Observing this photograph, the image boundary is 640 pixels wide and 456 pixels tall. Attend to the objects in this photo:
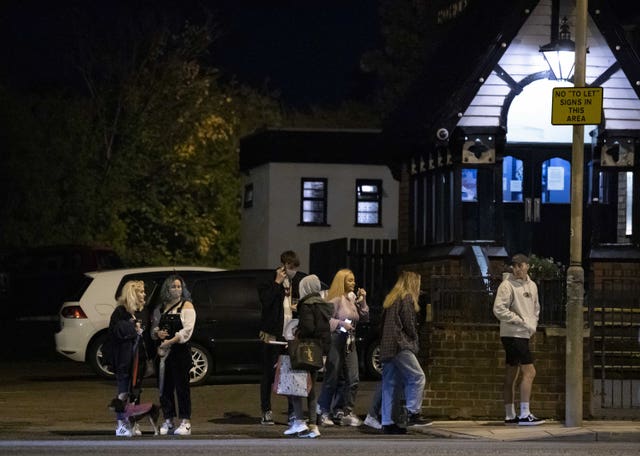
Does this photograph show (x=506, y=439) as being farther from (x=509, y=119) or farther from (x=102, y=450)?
(x=509, y=119)

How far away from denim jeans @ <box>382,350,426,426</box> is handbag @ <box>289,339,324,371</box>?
0.98 meters

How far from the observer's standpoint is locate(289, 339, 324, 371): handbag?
Answer: 16.5m

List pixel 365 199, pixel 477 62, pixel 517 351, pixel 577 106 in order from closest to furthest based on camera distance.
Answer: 1. pixel 577 106
2. pixel 517 351
3. pixel 477 62
4. pixel 365 199

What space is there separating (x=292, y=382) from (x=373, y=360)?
6.75 m

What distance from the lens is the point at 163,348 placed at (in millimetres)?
16812

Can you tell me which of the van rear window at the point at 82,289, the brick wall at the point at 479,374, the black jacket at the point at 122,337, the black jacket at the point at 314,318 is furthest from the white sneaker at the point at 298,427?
the van rear window at the point at 82,289

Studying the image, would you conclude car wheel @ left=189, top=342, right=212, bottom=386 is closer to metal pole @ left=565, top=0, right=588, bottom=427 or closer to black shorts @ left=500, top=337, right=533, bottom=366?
black shorts @ left=500, top=337, right=533, bottom=366

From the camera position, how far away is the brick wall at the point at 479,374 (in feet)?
60.1

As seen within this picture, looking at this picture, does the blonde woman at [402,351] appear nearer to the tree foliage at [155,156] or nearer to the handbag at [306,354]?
the handbag at [306,354]

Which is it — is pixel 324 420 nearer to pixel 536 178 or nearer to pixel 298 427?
pixel 298 427

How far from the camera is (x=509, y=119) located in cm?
2527

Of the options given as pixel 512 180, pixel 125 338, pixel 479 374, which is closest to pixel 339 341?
pixel 479 374

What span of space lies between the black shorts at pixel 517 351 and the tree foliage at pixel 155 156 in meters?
26.0

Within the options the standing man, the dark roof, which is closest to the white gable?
the standing man
